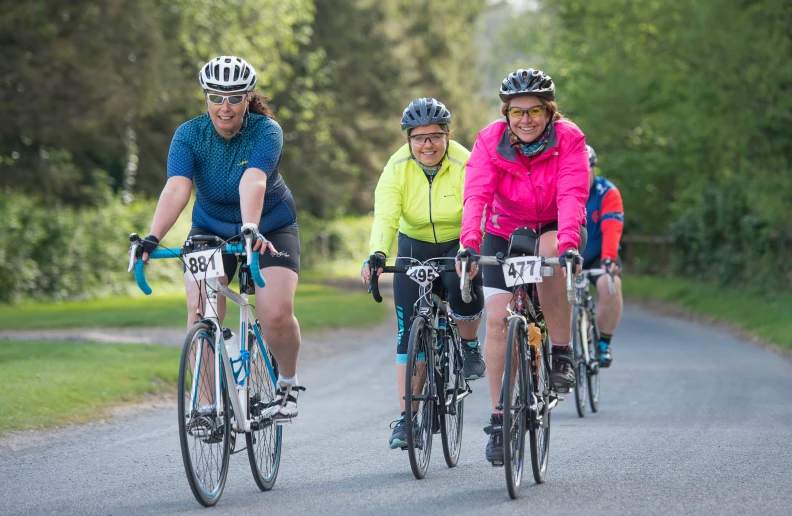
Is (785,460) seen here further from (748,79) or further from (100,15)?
(100,15)

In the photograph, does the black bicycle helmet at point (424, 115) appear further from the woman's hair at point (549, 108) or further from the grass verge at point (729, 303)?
the grass verge at point (729, 303)

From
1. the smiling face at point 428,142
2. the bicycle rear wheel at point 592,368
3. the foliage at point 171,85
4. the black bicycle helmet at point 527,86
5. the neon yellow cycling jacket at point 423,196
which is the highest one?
the foliage at point 171,85

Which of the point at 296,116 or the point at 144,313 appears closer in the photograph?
the point at 144,313

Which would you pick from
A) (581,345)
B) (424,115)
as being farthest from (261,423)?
(581,345)

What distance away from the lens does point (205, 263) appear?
6.41 m

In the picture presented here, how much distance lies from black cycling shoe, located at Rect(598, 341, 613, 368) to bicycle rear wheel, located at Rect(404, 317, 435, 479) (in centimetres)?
430

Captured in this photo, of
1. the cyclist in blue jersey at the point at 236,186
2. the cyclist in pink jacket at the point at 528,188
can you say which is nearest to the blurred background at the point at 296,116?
the cyclist in pink jacket at the point at 528,188

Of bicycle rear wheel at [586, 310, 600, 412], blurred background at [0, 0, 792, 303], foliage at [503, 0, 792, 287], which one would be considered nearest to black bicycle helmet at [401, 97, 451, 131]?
bicycle rear wheel at [586, 310, 600, 412]

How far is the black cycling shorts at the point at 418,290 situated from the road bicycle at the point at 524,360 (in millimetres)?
538

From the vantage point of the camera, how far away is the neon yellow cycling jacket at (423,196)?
7699 mm

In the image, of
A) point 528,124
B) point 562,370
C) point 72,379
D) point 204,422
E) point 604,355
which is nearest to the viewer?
point 204,422

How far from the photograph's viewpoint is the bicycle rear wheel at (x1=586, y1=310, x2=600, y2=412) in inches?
430

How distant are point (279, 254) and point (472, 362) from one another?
66.3 inches

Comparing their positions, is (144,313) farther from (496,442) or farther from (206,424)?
(206,424)
